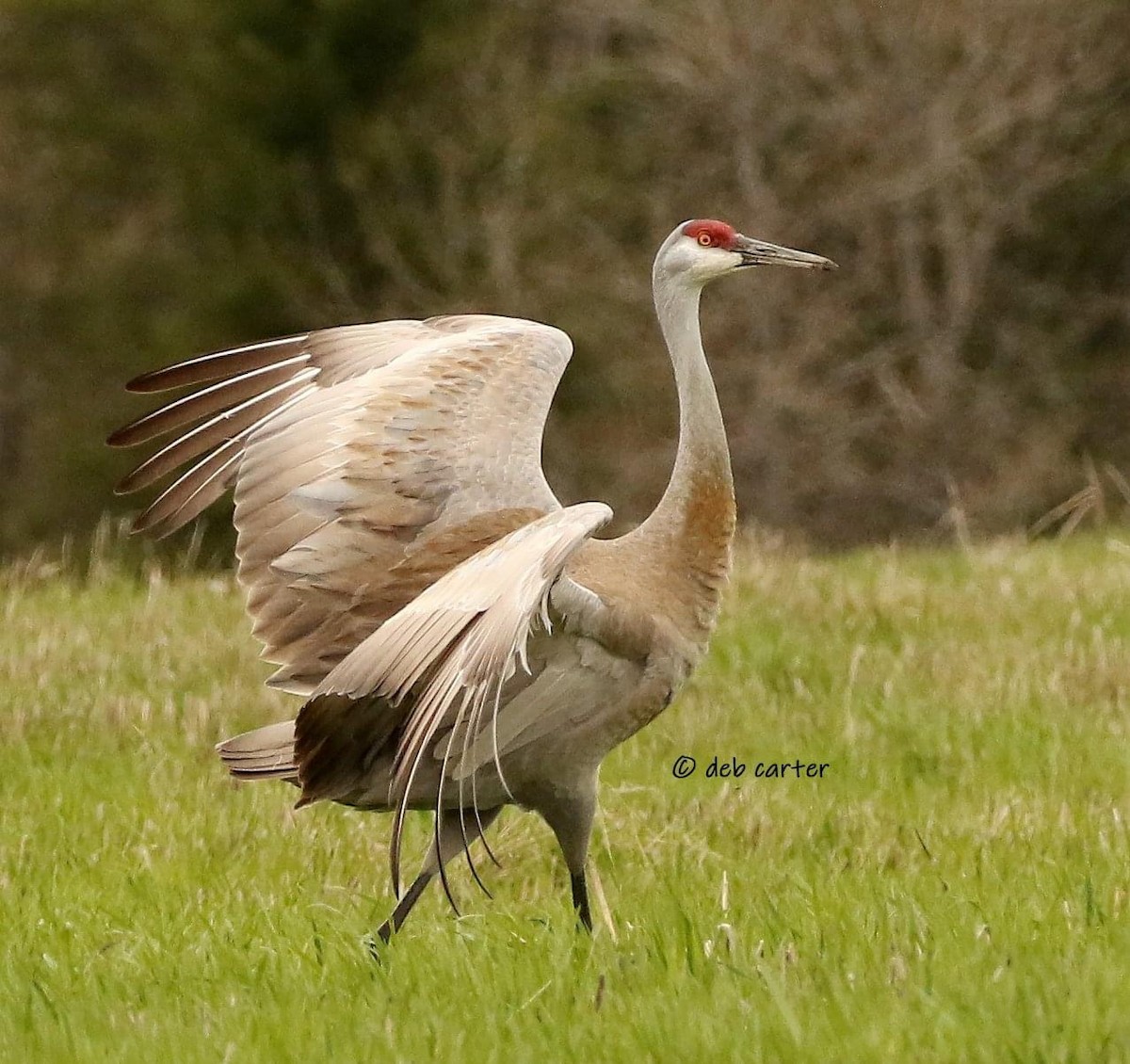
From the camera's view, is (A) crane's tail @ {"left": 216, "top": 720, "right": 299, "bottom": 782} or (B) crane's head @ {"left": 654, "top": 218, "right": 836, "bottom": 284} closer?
(A) crane's tail @ {"left": 216, "top": 720, "right": 299, "bottom": 782}

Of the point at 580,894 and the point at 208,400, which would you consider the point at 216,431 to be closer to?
the point at 208,400

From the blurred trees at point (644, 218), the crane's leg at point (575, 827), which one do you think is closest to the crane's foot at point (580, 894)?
the crane's leg at point (575, 827)

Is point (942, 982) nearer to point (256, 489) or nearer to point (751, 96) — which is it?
point (256, 489)

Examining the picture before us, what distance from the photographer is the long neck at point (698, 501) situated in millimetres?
4945

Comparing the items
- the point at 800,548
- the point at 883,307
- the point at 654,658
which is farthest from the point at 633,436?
the point at 654,658

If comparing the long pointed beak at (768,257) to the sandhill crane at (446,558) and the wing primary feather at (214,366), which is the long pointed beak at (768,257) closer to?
the sandhill crane at (446,558)

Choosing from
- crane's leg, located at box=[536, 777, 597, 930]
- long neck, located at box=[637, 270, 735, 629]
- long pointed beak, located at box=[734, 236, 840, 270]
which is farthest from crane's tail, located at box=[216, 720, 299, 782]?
long pointed beak, located at box=[734, 236, 840, 270]

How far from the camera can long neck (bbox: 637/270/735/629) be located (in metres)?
4.95

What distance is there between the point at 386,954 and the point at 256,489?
65.9 inches

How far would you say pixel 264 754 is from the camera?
4805 millimetres

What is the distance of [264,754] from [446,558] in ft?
2.01

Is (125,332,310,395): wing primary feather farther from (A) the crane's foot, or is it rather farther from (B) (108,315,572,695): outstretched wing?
(A) the crane's foot

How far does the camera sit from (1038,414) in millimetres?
21578

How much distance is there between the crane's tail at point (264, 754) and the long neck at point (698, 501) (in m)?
0.97
